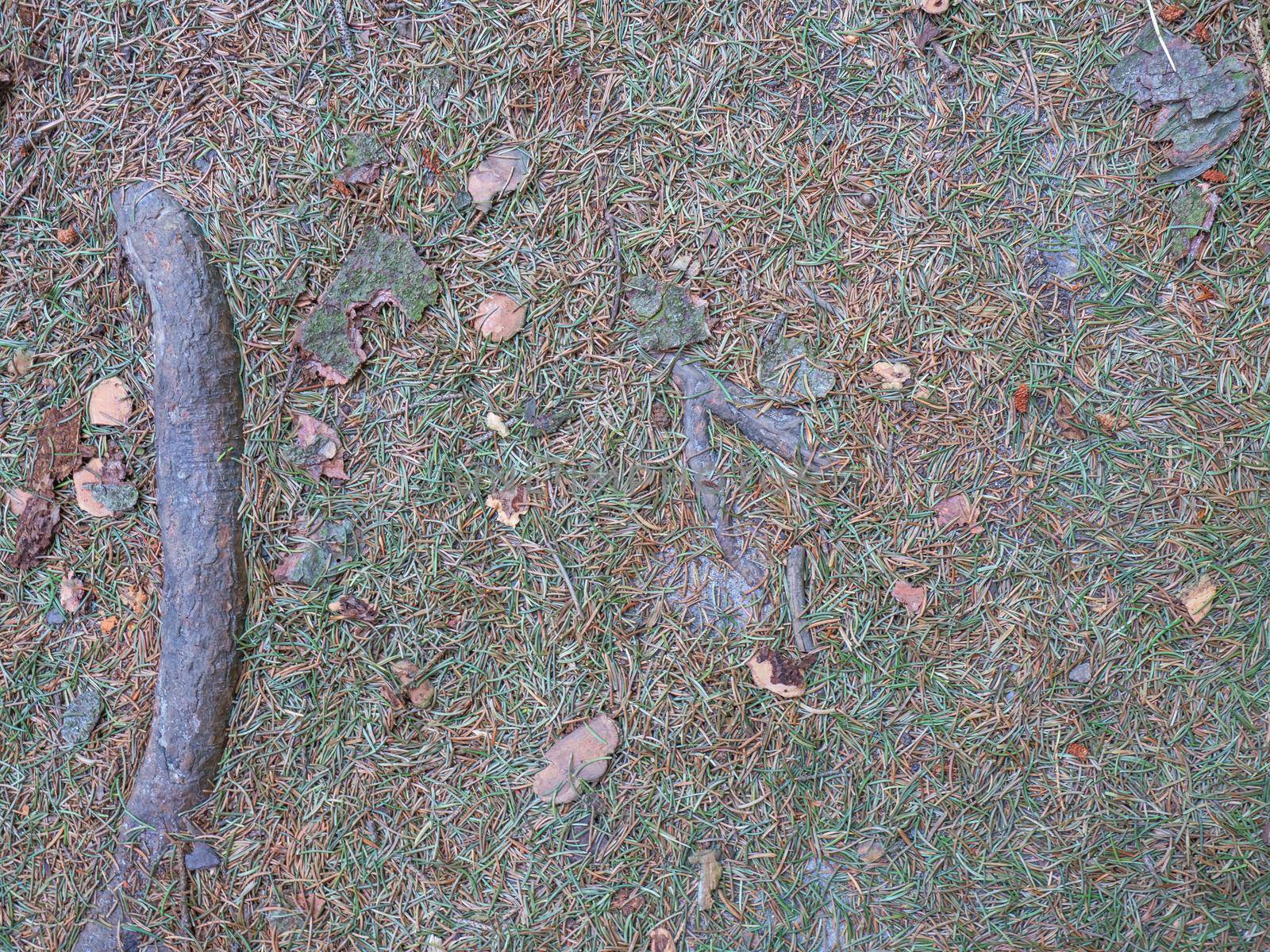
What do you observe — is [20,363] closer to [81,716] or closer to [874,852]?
[81,716]

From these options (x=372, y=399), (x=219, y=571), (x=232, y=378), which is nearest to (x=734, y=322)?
(x=372, y=399)

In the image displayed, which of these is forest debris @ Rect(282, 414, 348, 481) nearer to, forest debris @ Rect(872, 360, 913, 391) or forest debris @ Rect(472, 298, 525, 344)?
forest debris @ Rect(472, 298, 525, 344)

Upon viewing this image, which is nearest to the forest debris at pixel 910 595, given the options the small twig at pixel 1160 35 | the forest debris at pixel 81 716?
the small twig at pixel 1160 35

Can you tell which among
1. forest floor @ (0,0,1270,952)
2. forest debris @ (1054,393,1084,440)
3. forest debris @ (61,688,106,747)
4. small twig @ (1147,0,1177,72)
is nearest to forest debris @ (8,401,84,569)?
forest floor @ (0,0,1270,952)

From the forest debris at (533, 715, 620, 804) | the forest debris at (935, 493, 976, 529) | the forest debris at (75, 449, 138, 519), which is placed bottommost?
the forest debris at (533, 715, 620, 804)

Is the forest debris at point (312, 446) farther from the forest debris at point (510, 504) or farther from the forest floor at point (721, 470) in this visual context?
the forest debris at point (510, 504)

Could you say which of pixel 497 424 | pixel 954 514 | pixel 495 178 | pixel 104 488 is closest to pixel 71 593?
pixel 104 488

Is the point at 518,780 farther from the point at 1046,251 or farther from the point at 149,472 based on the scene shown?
the point at 1046,251
